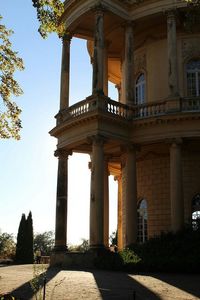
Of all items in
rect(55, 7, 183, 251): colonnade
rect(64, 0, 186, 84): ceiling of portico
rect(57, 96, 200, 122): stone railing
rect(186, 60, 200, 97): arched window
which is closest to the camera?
rect(55, 7, 183, 251): colonnade

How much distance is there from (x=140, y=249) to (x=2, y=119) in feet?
32.0

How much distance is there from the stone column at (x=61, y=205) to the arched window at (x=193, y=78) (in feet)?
27.6

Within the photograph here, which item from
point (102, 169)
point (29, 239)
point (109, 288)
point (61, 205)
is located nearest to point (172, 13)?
point (102, 169)

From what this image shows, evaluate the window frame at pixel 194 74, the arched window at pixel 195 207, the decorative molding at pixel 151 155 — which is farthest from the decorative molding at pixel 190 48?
the arched window at pixel 195 207

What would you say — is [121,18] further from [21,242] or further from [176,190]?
[21,242]

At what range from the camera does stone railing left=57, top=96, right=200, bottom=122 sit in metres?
24.0

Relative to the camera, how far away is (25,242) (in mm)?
35625

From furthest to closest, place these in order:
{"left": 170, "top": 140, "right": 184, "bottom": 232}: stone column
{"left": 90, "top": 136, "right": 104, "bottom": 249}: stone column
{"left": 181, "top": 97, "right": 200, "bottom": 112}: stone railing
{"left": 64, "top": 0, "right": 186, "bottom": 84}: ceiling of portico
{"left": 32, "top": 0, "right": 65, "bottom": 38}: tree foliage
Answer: {"left": 64, "top": 0, "right": 186, "bottom": 84}: ceiling of portico < {"left": 181, "top": 97, "right": 200, "bottom": 112}: stone railing < {"left": 170, "top": 140, "right": 184, "bottom": 232}: stone column < {"left": 90, "top": 136, "right": 104, "bottom": 249}: stone column < {"left": 32, "top": 0, "right": 65, "bottom": 38}: tree foliage

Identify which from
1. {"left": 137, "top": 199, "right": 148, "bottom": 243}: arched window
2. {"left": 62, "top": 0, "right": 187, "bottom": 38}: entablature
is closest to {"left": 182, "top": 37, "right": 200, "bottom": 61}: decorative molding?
{"left": 62, "top": 0, "right": 187, "bottom": 38}: entablature

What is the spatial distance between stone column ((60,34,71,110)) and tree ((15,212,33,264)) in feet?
41.0

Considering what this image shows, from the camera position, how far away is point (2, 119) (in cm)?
1504

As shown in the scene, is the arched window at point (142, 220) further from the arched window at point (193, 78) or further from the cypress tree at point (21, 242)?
the cypress tree at point (21, 242)

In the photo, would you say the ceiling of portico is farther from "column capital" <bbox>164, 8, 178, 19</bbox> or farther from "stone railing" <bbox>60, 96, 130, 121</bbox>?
"stone railing" <bbox>60, 96, 130, 121</bbox>

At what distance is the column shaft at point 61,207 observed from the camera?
25.5 m
